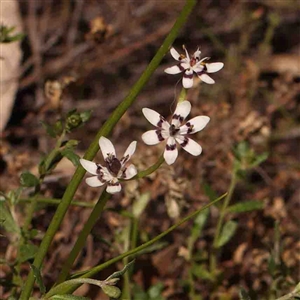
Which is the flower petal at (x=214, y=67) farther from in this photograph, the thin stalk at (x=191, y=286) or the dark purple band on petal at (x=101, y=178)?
the thin stalk at (x=191, y=286)

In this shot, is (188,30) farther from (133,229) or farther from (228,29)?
(133,229)

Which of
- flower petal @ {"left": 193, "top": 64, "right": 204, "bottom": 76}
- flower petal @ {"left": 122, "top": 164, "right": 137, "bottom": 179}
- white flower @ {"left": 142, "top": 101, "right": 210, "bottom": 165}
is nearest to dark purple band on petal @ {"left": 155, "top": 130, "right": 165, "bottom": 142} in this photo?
white flower @ {"left": 142, "top": 101, "right": 210, "bottom": 165}

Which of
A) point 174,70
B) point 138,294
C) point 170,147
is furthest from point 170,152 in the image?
point 138,294

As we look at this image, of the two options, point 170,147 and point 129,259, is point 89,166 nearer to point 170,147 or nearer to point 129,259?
point 170,147

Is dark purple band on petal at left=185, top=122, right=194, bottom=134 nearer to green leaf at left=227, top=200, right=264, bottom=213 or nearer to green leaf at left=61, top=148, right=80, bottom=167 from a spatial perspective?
green leaf at left=61, top=148, right=80, bottom=167

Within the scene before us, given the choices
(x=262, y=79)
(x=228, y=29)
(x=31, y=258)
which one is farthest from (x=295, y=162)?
(x=31, y=258)

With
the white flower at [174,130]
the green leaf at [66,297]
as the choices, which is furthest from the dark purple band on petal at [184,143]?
the green leaf at [66,297]
